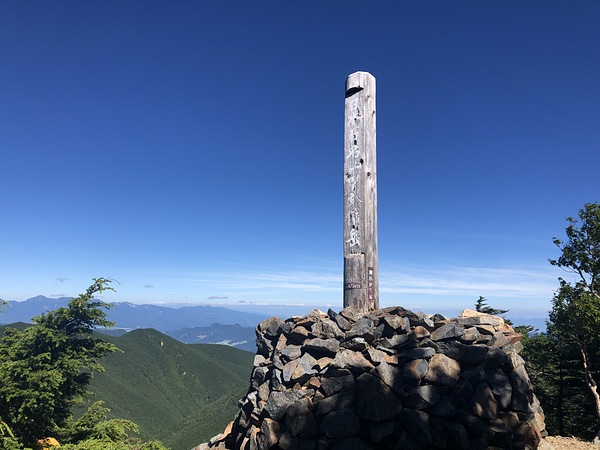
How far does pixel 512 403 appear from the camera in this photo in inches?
229

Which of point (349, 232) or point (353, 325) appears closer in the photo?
point (353, 325)

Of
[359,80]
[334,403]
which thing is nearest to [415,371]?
[334,403]

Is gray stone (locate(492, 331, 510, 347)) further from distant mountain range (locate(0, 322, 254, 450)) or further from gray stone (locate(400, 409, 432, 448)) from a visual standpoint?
distant mountain range (locate(0, 322, 254, 450))

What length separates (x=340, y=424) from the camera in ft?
18.9

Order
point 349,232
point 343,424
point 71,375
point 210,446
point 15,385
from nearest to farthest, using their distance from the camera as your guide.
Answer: point 343,424, point 210,446, point 349,232, point 15,385, point 71,375

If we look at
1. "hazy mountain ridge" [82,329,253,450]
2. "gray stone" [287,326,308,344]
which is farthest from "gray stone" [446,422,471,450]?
"hazy mountain ridge" [82,329,253,450]

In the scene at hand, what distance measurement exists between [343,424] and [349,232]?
13.4ft

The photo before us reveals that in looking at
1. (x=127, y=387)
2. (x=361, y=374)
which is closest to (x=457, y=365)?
(x=361, y=374)

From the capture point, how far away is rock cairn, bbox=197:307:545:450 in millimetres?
5586

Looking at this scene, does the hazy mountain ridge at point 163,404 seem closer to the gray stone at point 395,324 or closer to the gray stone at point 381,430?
the gray stone at point 395,324

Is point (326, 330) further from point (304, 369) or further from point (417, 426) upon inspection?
point (417, 426)

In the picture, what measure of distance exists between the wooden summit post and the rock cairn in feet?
2.59

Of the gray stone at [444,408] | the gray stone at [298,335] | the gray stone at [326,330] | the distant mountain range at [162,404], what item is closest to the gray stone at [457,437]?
the gray stone at [444,408]

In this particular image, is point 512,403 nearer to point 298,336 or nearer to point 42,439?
point 298,336
